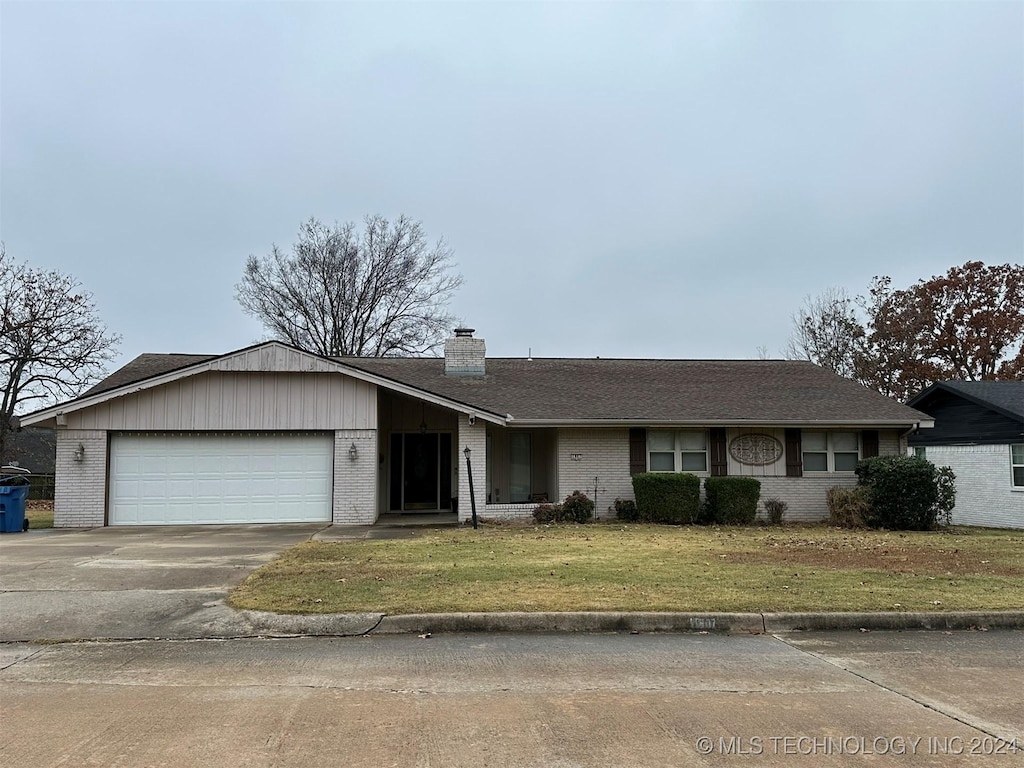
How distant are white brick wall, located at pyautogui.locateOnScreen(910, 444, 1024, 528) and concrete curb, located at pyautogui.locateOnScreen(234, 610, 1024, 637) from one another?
48.4 feet

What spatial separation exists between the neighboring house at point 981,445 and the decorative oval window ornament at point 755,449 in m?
6.70

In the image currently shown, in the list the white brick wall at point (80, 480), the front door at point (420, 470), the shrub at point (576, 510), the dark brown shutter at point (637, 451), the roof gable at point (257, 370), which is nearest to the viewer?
the roof gable at point (257, 370)

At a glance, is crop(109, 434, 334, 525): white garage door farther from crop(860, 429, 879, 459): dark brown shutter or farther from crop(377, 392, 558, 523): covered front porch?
crop(860, 429, 879, 459): dark brown shutter

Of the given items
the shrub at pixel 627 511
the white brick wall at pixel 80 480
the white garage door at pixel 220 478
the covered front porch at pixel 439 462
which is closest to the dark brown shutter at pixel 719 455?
the shrub at pixel 627 511

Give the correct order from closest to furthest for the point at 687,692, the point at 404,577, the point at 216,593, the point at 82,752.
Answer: the point at 82,752 → the point at 687,692 → the point at 216,593 → the point at 404,577

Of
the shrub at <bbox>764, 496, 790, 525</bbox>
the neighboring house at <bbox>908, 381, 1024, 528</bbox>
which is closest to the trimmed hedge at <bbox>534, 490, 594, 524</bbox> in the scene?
the shrub at <bbox>764, 496, 790, 525</bbox>

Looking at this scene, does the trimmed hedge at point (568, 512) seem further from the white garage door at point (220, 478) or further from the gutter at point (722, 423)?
the white garage door at point (220, 478)

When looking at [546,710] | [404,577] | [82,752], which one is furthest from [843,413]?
[82,752]

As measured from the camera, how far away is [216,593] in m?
8.53

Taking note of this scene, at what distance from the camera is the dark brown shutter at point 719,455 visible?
59.5 feet

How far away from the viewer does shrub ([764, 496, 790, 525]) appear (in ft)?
57.7

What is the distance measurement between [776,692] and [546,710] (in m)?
1.72

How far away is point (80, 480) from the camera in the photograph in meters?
16.4

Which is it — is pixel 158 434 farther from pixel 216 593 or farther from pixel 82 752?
pixel 82 752
